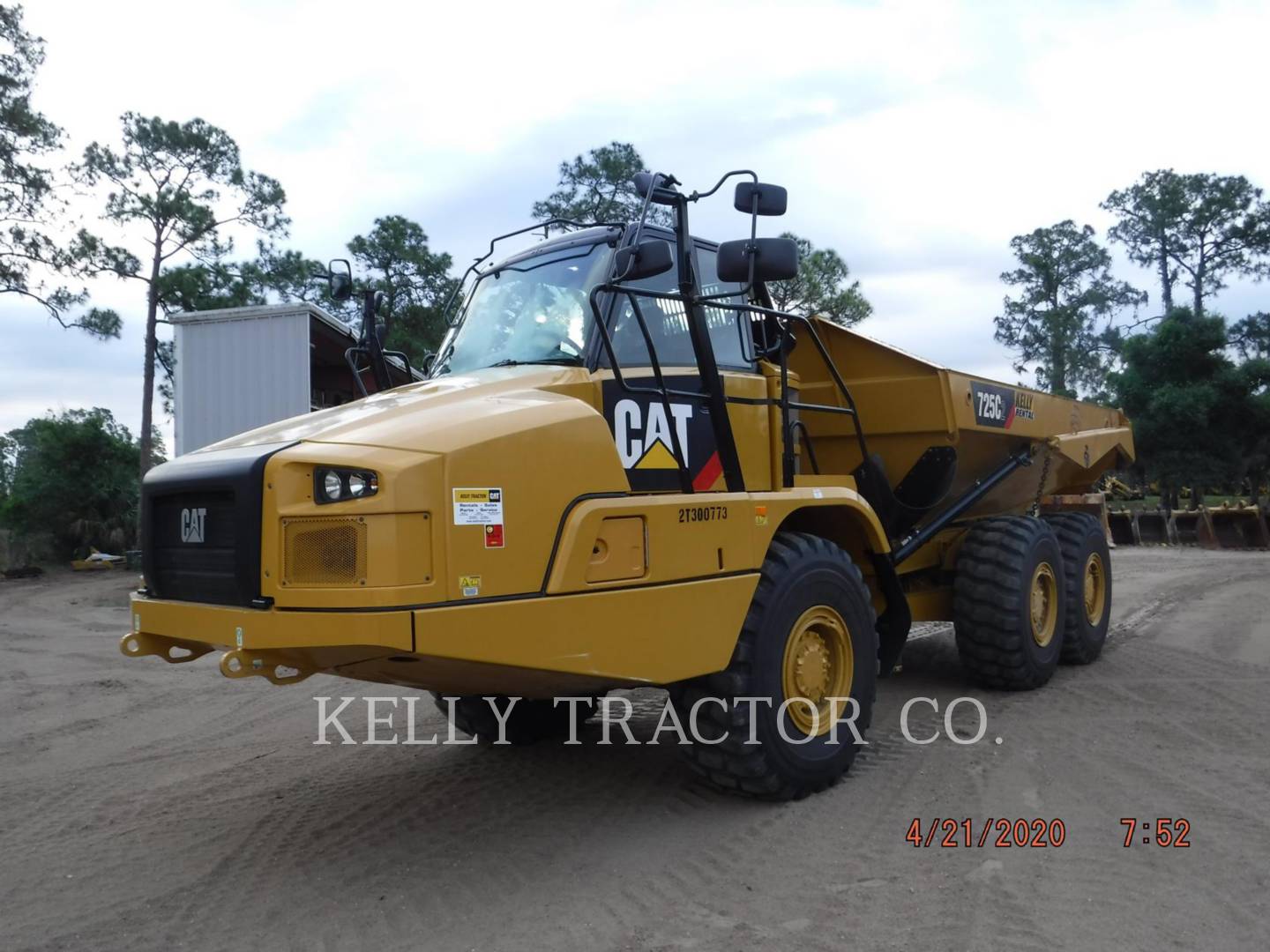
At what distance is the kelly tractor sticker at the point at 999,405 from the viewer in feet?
21.4

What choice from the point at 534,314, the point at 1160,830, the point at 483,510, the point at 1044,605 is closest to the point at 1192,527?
the point at 1044,605

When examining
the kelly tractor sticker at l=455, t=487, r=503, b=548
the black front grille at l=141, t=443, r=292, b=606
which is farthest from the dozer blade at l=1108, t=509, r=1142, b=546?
the black front grille at l=141, t=443, r=292, b=606

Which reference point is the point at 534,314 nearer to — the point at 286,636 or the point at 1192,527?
the point at 286,636

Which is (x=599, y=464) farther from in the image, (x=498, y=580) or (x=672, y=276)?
(x=672, y=276)

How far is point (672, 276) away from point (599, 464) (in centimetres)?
128

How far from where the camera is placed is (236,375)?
47.3ft

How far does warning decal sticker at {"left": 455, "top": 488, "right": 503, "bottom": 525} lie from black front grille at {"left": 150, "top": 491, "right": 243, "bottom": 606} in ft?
2.62

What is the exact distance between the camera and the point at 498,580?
3.45 m

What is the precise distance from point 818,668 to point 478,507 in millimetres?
2078

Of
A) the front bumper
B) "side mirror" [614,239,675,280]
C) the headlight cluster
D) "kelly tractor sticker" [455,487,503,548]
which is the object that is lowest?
the front bumper

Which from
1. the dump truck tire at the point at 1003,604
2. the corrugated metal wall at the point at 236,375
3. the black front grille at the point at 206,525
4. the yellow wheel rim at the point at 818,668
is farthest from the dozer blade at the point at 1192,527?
the black front grille at the point at 206,525

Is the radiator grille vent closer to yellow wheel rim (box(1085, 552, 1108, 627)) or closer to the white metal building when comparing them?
yellow wheel rim (box(1085, 552, 1108, 627))

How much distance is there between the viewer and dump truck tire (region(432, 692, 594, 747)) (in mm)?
5746

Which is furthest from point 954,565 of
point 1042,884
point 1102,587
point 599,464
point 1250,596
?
point 1250,596
